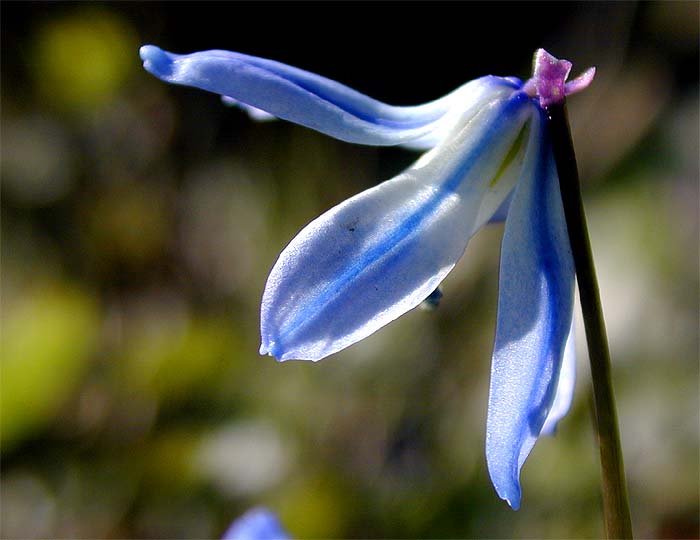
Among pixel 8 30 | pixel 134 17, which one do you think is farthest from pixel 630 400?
pixel 8 30

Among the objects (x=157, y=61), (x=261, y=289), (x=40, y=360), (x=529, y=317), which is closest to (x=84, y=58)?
(x=261, y=289)

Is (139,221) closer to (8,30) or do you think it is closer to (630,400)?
(8,30)

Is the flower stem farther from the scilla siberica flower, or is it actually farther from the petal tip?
the petal tip

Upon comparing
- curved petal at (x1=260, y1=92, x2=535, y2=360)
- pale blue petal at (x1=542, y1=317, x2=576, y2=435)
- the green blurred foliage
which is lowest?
the green blurred foliage

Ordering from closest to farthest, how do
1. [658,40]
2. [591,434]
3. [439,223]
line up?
[439,223], [591,434], [658,40]

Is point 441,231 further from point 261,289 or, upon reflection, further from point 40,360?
point 261,289

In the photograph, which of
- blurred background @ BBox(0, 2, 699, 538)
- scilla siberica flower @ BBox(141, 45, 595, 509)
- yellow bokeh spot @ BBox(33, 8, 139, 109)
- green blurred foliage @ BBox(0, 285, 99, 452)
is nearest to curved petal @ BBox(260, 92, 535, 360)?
scilla siberica flower @ BBox(141, 45, 595, 509)

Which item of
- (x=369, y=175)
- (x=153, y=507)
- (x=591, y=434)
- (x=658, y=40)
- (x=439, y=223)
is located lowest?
(x=153, y=507)

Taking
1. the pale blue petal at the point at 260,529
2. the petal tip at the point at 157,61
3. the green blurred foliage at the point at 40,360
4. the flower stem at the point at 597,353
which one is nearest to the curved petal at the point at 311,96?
the petal tip at the point at 157,61
